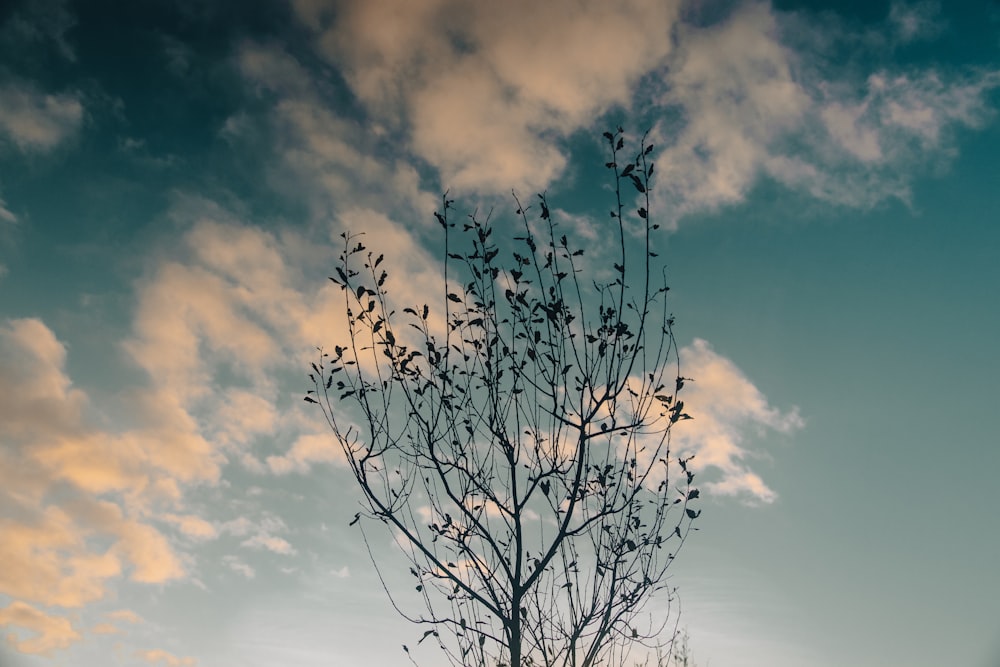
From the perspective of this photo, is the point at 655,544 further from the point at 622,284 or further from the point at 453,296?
the point at 453,296

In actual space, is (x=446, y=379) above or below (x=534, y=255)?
below

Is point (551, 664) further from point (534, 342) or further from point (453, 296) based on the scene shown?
point (453, 296)

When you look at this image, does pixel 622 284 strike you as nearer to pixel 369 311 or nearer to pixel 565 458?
pixel 565 458

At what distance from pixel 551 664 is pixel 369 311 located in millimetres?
4107

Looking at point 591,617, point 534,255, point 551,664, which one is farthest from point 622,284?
point 551,664

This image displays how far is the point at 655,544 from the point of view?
6.00m

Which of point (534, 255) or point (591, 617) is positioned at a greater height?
point (534, 255)

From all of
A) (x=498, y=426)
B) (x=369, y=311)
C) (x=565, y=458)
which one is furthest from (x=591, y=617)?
(x=369, y=311)

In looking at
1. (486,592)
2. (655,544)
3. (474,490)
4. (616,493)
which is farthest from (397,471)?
(655,544)

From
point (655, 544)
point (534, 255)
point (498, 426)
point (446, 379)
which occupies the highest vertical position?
point (534, 255)

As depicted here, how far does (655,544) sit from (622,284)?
272 centimetres

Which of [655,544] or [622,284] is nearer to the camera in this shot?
[622,284]

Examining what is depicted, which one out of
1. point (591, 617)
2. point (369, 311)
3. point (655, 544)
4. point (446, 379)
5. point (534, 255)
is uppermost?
point (534, 255)

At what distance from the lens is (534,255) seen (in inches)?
227
